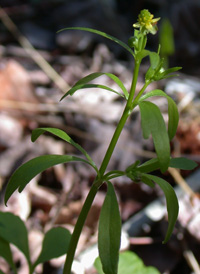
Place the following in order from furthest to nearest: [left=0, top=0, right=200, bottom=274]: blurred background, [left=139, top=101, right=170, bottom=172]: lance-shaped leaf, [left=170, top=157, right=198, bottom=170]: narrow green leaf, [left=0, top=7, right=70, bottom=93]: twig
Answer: [left=0, top=7, right=70, bottom=93]: twig
[left=0, top=0, right=200, bottom=274]: blurred background
[left=170, top=157, right=198, bottom=170]: narrow green leaf
[left=139, top=101, right=170, bottom=172]: lance-shaped leaf

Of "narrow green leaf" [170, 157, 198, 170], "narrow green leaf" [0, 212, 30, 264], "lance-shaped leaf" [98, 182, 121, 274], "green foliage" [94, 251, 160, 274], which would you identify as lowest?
"green foliage" [94, 251, 160, 274]

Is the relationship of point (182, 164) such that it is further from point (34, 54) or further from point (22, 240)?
point (34, 54)

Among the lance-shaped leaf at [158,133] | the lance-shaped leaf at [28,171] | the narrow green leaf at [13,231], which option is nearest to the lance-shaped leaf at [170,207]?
the lance-shaped leaf at [158,133]

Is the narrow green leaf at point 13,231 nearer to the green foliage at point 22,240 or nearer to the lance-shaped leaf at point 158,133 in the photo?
the green foliage at point 22,240

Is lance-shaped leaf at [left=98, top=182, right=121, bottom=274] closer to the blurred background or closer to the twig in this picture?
the blurred background

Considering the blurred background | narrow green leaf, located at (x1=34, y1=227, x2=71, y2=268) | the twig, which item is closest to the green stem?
narrow green leaf, located at (x1=34, y1=227, x2=71, y2=268)

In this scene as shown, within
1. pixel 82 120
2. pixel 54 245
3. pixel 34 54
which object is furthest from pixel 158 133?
pixel 34 54

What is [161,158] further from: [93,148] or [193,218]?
[93,148]
